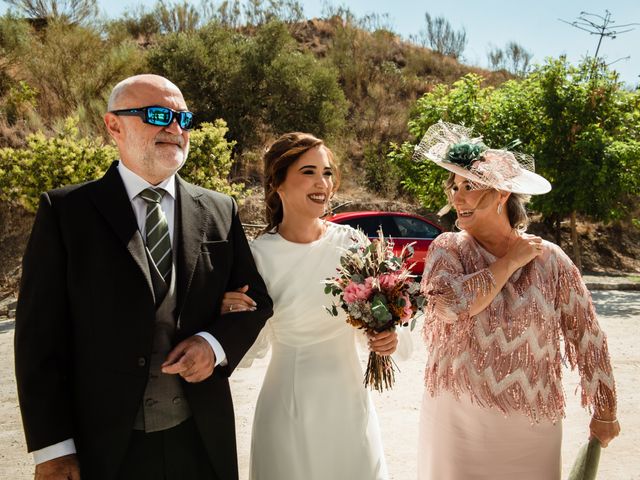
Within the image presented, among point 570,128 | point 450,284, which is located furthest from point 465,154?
point 570,128

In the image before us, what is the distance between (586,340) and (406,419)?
339cm

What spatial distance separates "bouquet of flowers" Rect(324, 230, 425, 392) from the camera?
2764 mm

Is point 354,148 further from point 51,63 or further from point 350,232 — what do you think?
point 350,232

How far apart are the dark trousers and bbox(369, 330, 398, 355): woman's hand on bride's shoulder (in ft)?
2.81

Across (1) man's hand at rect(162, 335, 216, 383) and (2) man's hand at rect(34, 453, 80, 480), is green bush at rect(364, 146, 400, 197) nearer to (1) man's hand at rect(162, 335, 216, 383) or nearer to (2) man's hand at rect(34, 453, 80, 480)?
(1) man's hand at rect(162, 335, 216, 383)

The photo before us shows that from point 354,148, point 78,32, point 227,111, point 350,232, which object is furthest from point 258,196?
point 350,232

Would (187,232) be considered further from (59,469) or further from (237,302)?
(59,469)

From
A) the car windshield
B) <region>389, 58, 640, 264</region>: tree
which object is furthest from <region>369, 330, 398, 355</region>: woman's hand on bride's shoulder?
<region>389, 58, 640, 264</region>: tree

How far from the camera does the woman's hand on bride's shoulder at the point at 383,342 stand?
2.82 meters

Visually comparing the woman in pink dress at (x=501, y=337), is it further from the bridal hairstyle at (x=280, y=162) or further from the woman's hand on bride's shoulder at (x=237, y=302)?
the woman's hand on bride's shoulder at (x=237, y=302)

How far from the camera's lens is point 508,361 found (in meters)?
2.89

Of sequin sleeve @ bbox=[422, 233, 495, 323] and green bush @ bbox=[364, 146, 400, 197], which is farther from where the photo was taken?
green bush @ bbox=[364, 146, 400, 197]

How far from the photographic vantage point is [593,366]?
2957 millimetres

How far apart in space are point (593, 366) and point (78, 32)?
26.4 metres
